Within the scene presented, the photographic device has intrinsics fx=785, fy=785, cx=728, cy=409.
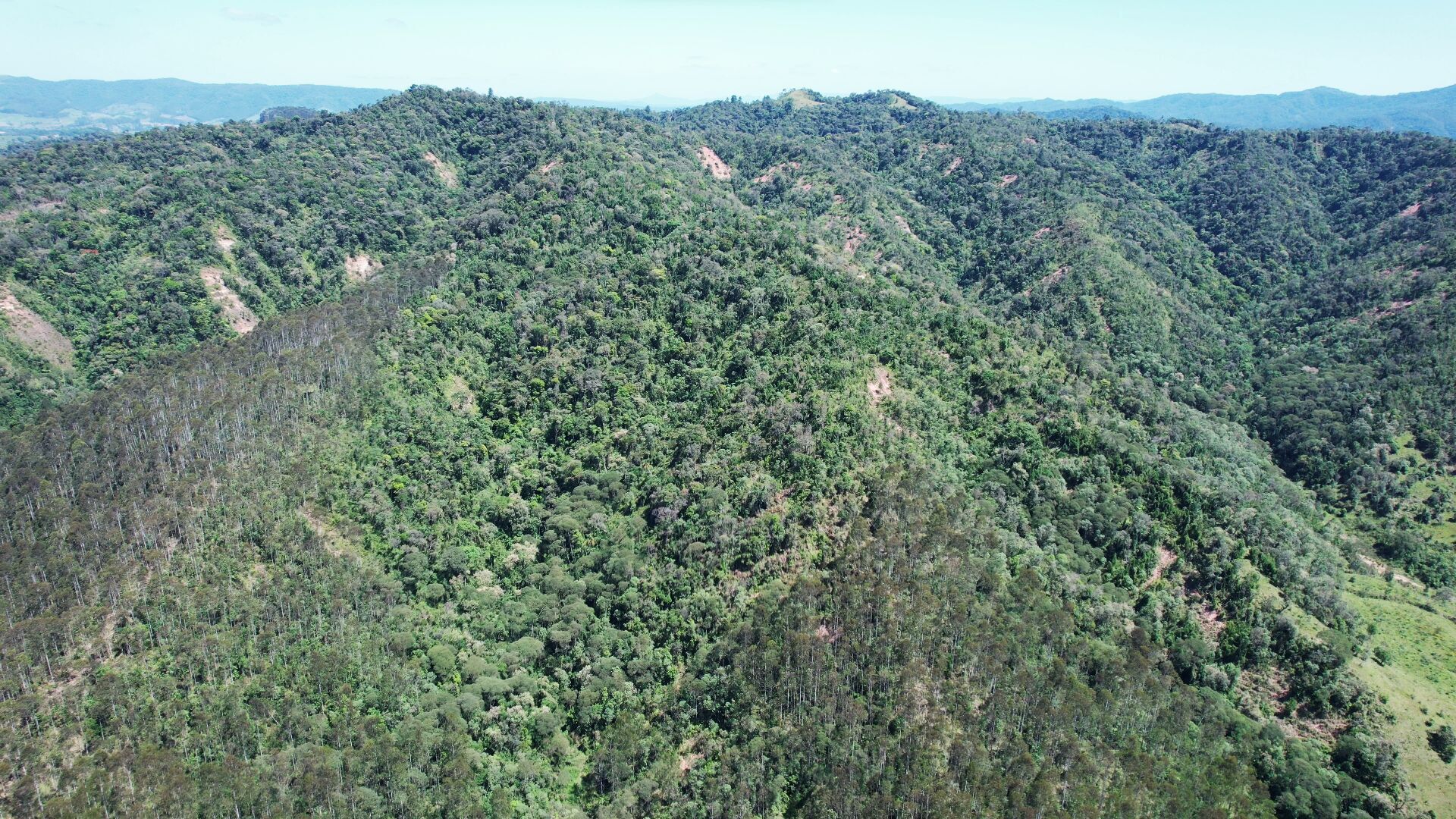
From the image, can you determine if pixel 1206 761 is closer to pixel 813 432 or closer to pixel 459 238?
pixel 813 432

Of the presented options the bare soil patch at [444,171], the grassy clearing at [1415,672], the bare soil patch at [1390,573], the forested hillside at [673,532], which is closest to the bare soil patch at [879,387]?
the forested hillside at [673,532]

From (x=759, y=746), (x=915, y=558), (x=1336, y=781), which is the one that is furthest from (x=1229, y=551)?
(x=759, y=746)

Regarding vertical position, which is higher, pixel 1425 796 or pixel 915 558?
pixel 915 558

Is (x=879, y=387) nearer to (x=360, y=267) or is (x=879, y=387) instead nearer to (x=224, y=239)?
(x=360, y=267)

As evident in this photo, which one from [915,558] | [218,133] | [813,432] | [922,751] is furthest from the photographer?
[218,133]

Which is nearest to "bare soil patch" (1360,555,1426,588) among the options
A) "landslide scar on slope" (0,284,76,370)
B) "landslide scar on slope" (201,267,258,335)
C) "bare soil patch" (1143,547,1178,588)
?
"bare soil patch" (1143,547,1178,588)

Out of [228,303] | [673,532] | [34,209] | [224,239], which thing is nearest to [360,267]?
[224,239]

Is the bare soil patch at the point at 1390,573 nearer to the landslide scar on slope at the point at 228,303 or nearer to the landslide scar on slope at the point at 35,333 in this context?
the landslide scar on slope at the point at 228,303
